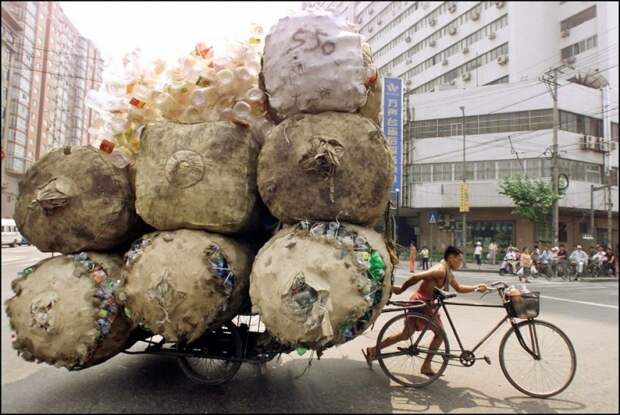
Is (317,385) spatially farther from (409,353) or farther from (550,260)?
(550,260)

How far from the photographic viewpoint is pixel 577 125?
11.2 m

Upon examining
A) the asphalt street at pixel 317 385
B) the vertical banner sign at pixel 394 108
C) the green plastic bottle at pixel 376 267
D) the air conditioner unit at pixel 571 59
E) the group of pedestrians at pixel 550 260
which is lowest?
the asphalt street at pixel 317 385

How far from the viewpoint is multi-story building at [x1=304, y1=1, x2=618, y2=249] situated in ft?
26.6

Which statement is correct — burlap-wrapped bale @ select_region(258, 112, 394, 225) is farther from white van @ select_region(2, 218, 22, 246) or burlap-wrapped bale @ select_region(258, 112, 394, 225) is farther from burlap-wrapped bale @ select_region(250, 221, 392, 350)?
white van @ select_region(2, 218, 22, 246)

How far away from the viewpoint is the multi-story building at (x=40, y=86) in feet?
6.82

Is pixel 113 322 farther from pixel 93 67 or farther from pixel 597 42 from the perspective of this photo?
pixel 597 42

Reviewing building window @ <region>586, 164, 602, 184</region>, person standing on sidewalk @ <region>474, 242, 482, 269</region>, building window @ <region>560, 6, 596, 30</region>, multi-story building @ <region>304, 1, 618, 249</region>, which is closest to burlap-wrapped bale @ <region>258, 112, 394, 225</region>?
multi-story building @ <region>304, 1, 618, 249</region>

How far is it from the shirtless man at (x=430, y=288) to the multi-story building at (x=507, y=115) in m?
0.39

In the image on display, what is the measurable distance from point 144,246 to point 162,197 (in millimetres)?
309

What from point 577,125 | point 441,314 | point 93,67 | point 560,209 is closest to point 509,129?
point 577,125

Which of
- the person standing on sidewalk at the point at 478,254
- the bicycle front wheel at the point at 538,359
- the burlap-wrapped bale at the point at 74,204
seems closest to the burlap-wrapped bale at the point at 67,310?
the burlap-wrapped bale at the point at 74,204

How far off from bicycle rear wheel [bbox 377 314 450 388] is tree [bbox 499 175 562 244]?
4.51 metres

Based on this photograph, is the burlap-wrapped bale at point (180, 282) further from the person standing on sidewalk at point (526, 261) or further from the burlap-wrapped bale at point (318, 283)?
the person standing on sidewalk at point (526, 261)

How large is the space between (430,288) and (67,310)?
2.76 meters
